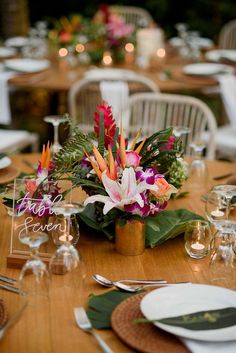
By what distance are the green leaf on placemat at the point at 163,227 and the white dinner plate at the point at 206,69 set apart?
2.26 meters

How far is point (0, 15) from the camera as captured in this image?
6.79 meters

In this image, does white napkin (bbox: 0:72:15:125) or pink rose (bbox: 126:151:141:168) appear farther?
white napkin (bbox: 0:72:15:125)

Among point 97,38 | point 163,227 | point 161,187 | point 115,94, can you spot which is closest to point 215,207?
point 163,227

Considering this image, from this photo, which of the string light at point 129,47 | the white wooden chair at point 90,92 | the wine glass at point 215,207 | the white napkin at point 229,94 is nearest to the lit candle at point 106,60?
the string light at point 129,47

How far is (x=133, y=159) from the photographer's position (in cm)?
168

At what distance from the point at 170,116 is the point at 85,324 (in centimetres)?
189

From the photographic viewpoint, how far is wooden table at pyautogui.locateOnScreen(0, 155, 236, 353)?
1334 millimetres

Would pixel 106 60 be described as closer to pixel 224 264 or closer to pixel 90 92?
pixel 90 92

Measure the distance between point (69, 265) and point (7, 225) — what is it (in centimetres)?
52

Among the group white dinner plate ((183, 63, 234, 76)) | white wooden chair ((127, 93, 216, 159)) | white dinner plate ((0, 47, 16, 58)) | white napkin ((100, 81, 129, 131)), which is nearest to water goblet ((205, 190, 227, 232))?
white wooden chair ((127, 93, 216, 159))

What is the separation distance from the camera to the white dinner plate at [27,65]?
3966 millimetres

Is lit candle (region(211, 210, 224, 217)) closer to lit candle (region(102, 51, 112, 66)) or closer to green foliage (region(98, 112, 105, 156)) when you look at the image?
green foliage (region(98, 112, 105, 156))

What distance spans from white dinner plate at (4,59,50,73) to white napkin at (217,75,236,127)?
108 centimetres

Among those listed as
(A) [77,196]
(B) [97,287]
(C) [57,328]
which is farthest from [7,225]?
(C) [57,328]
